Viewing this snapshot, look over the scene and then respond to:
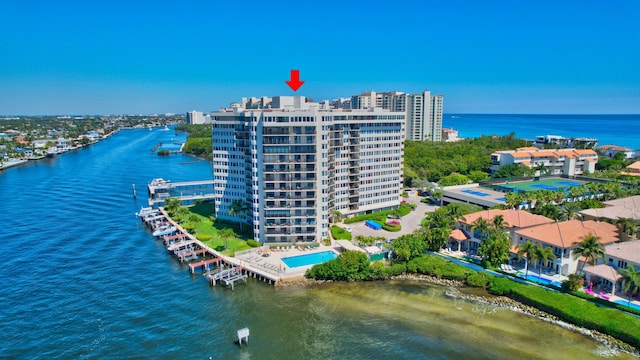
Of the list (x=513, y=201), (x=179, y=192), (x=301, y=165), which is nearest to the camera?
(x=301, y=165)

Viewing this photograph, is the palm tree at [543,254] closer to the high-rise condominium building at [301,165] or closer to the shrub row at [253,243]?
the high-rise condominium building at [301,165]

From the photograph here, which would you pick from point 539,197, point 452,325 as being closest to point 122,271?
point 452,325

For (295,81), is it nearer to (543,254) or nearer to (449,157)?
(543,254)

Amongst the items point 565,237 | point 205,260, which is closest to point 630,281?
point 565,237

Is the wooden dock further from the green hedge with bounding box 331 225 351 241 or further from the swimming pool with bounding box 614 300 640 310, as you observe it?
the swimming pool with bounding box 614 300 640 310

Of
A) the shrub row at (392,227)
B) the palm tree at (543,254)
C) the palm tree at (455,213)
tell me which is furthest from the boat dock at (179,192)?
the palm tree at (543,254)
